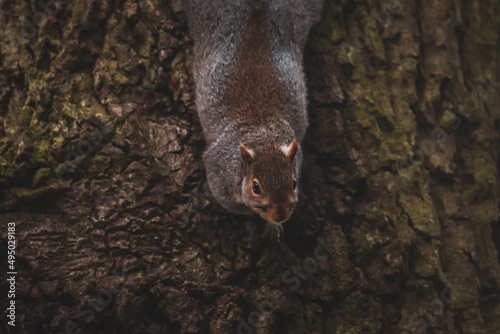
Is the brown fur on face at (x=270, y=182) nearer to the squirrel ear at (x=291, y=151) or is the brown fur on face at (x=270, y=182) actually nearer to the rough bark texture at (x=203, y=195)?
the squirrel ear at (x=291, y=151)

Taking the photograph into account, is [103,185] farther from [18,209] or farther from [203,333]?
[203,333]

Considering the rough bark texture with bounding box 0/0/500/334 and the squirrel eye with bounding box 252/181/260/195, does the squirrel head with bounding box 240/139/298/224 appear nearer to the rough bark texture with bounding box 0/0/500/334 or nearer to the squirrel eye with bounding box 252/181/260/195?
the squirrel eye with bounding box 252/181/260/195

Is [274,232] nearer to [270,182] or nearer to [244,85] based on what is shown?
[270,182]

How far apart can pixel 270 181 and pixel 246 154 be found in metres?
0.24

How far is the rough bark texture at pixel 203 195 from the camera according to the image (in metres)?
2.57

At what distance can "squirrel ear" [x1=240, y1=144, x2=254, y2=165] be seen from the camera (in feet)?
9.28

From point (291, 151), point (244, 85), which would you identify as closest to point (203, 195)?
point (291, 151)

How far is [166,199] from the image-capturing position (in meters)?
2.73

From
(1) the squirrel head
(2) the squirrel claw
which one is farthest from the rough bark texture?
(1) the squirrel head

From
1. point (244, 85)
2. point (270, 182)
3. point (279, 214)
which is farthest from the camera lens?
point (244, 85)

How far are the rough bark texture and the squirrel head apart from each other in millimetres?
227

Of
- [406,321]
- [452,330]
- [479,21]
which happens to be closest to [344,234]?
[406,321]

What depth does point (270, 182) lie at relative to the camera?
9.00ft

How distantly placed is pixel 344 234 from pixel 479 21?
2.19 meters
